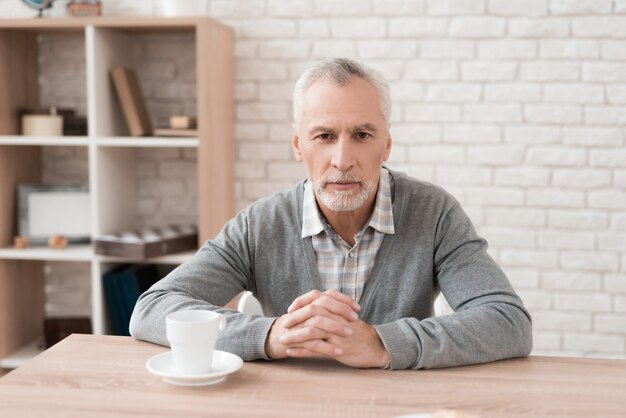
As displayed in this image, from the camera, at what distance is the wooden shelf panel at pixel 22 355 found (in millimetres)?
3025

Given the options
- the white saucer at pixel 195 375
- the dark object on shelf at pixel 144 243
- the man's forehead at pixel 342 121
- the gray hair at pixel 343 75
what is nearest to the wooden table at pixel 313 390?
the white saucer at pixel 195 375

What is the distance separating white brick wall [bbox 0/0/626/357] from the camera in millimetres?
2887

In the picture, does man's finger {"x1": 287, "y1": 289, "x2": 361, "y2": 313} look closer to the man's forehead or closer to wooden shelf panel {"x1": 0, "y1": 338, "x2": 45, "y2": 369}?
the man's forehead

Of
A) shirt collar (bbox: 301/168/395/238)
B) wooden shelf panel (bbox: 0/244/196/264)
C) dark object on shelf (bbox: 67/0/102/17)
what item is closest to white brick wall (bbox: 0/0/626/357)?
dark object on shelf (bbox: 67/0/102/17)

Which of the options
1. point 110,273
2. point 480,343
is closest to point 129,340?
point 480,343

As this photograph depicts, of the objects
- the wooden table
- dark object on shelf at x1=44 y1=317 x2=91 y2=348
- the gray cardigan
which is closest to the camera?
the wooden table

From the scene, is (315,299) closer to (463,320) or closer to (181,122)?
(463,320)

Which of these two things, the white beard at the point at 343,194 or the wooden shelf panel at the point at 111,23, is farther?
the wooden shelf panel at the point at 111,23

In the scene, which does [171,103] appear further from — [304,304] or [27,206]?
[304,304]

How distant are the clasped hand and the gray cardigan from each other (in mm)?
156

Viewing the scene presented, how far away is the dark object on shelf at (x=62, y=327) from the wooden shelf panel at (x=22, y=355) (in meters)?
0.06

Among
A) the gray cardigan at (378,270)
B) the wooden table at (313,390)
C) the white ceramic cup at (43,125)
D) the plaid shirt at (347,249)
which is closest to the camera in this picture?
the wooden table at (313,390)

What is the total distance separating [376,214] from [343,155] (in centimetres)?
19

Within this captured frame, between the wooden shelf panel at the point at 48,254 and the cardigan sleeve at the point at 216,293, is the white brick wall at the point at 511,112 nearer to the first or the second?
the wooden shelf panel at the point at 48,254
